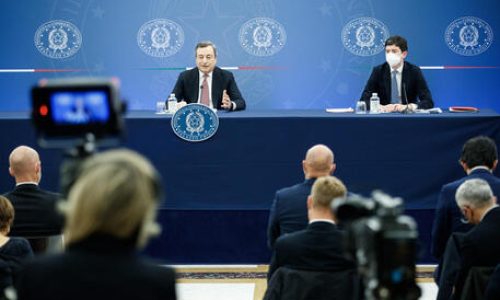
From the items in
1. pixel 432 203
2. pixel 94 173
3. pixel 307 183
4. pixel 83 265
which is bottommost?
pixel 432 203

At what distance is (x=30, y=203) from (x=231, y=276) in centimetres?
207

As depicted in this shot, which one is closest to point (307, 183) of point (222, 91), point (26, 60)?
point (222, 91)

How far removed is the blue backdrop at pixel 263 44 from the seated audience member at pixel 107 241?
7.43 metres

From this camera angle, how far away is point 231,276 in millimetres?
6816

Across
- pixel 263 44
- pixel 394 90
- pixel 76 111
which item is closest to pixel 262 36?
pixel 263 44

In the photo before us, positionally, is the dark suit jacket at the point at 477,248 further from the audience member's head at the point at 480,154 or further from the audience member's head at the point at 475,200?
the audience member's head at the point at 480,154

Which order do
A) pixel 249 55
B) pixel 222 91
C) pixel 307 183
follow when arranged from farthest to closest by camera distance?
pixel 249 55 → pixel 222 91 → pixel 307 183

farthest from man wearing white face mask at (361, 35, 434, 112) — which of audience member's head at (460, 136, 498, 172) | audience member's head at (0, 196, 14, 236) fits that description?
audience member's head at (0, 196, 14, 236)

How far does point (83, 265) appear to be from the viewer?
210cm

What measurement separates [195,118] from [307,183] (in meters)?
1.80

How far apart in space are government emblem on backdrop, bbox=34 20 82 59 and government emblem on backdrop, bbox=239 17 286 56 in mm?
1618

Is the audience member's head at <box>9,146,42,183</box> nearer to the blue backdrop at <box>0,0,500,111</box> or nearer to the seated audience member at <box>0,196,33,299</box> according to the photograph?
the seated audience member at <box>0,196,33,299</box>

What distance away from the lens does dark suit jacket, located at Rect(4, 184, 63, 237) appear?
16.4 ft

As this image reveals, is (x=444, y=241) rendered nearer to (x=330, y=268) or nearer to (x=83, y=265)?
(x=330, y=268)
